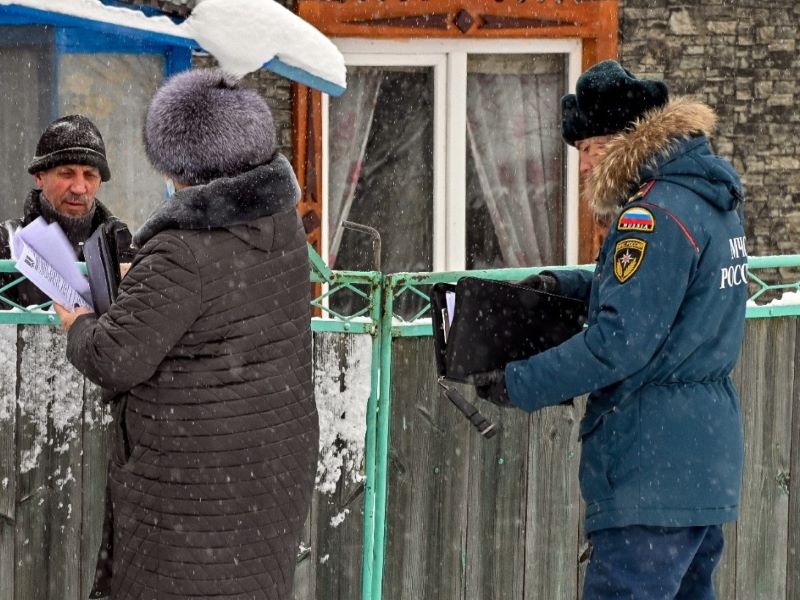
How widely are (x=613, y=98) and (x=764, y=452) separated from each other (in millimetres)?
1839

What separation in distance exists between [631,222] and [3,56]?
16.1 feet

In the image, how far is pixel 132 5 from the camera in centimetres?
695

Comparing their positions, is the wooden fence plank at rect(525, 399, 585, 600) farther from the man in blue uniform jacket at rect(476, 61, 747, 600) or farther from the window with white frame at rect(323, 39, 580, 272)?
the window with white frame at rect(323, 39, 580, 272)

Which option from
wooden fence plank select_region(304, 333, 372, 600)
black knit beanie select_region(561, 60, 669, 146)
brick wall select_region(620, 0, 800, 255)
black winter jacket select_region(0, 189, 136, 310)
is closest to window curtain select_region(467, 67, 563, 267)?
brick wall select_region(620, 0, 800, 255)

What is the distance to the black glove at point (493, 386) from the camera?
11.1ft

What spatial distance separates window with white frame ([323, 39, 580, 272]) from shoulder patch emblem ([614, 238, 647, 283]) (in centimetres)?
546

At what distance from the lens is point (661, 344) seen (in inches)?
125

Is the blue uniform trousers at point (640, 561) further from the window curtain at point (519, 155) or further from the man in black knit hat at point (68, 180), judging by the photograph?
the window curtain at point (519, 155)

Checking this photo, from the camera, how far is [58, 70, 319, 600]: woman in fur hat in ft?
10.2

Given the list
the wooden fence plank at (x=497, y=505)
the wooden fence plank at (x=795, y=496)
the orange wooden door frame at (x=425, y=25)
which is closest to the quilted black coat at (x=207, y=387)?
the wooden fence plank at (x=497, y=505)

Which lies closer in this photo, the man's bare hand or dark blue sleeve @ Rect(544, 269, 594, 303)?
the man's bare hand

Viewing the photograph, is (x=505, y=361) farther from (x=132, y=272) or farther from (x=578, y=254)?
(x=578, y=254)

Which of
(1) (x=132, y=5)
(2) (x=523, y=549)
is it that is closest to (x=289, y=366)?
(2) (x=523, y=549)

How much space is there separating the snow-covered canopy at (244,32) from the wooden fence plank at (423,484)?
2835 millimetres
